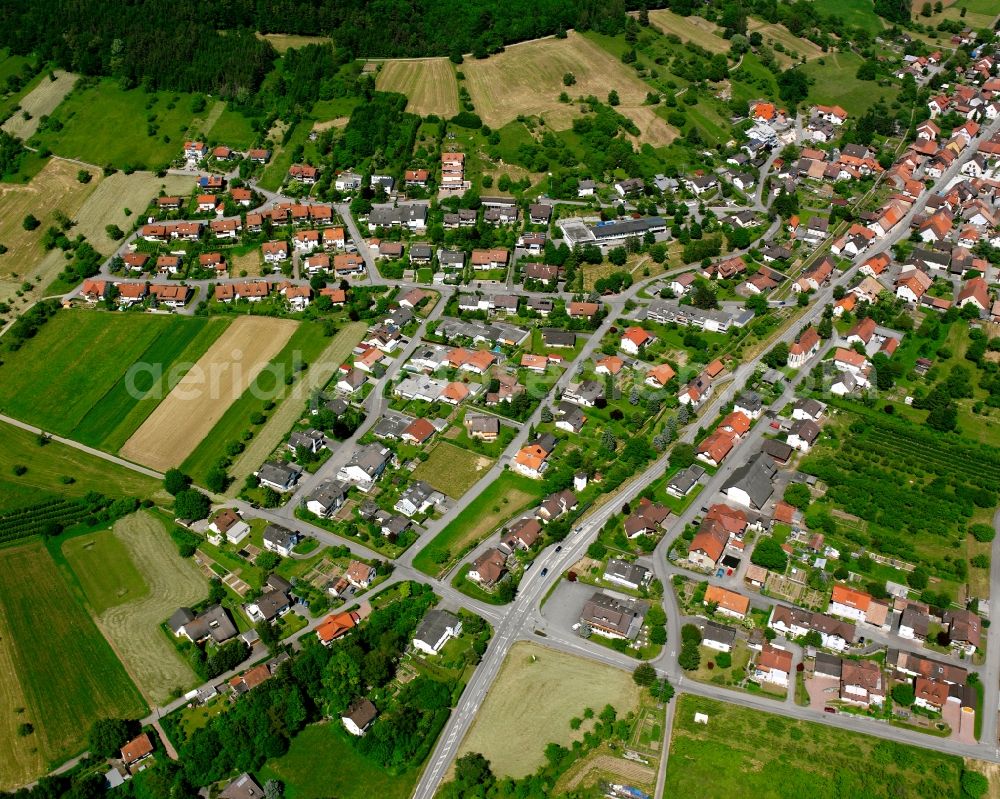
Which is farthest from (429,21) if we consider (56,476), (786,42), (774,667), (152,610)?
(774,667)

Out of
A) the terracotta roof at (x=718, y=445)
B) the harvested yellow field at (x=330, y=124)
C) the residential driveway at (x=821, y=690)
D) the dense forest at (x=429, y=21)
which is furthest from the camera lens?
the dense forest at (x=429, y=21)

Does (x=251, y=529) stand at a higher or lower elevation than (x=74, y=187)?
lower

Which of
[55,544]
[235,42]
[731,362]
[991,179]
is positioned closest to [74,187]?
[235,42]

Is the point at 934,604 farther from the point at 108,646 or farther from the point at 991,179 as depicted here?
the point at 991,179

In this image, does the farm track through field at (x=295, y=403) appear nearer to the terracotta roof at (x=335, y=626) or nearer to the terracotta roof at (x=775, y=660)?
the terracotta roof at (x=335, y=626)

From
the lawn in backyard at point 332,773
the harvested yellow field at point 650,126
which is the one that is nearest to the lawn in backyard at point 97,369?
the lawn in backyard at point 332,773

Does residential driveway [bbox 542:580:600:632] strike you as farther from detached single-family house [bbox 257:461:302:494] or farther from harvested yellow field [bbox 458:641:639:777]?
detached single-family house [bbox 257:461:302:494]

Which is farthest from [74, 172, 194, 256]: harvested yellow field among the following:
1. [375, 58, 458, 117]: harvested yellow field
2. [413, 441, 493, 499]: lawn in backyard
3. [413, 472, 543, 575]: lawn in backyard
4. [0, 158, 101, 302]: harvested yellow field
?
[413, 472, 543, 575]: lawn in backyard
